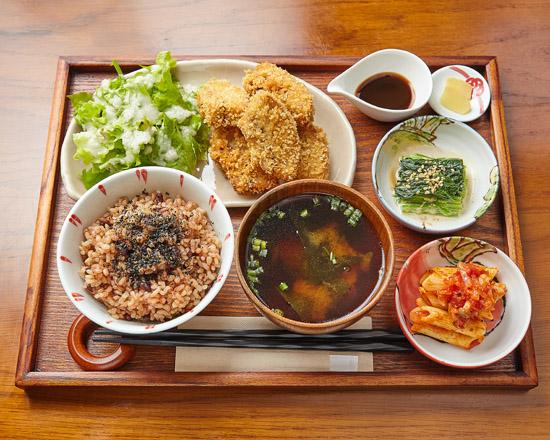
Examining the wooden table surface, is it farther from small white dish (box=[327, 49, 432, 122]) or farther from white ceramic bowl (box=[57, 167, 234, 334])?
white ceramic bowl (box=[57, 167, 234, 334])

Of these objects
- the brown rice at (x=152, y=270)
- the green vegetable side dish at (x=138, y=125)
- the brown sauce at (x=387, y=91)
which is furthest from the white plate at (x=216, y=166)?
the brown rice at (x=152, y=270)

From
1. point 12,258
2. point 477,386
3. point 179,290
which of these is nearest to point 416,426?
point 477,386

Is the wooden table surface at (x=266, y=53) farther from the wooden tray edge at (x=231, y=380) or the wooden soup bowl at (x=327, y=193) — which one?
the wooden soup bowl at (x=327, y=193)

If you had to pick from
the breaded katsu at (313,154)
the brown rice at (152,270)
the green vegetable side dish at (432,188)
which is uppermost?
the breaded katsu at (313,154)

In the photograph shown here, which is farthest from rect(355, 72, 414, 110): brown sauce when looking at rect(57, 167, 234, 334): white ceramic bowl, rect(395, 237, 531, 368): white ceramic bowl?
rect(57, 167, 234, 334): white ceramic bowl

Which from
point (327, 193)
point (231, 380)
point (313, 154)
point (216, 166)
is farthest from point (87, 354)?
point (313, 154)

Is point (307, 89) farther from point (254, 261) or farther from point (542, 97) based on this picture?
point (542, 97)

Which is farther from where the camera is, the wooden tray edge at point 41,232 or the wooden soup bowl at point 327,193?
the wooden tray edge at point 41,232
